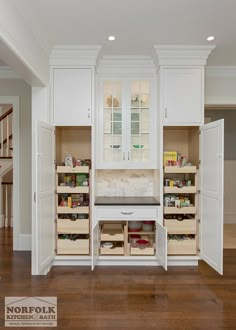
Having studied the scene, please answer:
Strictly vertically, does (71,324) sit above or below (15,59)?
below

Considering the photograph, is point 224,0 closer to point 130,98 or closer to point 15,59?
point 130,98

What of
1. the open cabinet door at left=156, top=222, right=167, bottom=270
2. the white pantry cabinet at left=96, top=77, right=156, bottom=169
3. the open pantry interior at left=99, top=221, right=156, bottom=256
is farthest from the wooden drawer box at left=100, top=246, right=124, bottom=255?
the white pantry cabinet at left=96, top=77, right=156, bottom=169

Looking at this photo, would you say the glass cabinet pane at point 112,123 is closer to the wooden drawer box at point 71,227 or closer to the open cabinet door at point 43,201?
the open cabinet door at point 43,201

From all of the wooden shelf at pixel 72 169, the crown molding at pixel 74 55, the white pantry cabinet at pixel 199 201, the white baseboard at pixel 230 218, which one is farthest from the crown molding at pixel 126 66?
the white baseboard at pixel 230 218

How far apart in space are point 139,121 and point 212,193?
132cm

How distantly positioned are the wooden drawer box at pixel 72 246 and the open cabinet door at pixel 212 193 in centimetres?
144

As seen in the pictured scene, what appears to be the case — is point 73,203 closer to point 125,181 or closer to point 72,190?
point 72,190

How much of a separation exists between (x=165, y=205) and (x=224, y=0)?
2.24 metres

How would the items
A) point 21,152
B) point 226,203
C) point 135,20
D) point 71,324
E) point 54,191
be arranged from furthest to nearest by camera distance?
point 226,203 → point 21,152 → point 54,191 → point 135,20 → point 71,324

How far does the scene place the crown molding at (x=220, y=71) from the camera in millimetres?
3908

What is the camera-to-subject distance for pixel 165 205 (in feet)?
11.4

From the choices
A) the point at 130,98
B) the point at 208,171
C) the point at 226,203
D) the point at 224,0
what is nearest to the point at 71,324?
the point at 208,171

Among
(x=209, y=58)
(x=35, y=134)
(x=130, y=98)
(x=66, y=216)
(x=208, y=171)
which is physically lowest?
(x=66, y=216)

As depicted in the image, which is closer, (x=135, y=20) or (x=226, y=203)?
(x=135, y=20)
